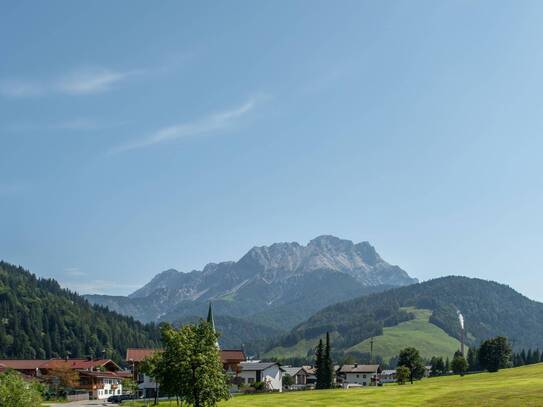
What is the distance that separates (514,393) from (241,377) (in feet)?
313

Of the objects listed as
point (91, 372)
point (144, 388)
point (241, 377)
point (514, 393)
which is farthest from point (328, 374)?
point (514, 393)

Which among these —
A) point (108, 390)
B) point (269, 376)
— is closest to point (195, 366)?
point (269, 376)

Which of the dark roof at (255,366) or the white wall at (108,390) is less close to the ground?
the dark roof at (255,366)

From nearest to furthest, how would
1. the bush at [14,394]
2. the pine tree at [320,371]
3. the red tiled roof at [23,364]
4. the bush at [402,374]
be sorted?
the bush at [14,394] → the pine tree at [320,371] → the bush at [402,374] → the red tiled roof at [23,364]

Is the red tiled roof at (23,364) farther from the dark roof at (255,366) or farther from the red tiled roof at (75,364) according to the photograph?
the dark roof at (255,366)

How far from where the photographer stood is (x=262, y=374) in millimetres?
175875

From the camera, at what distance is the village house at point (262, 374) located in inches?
6914

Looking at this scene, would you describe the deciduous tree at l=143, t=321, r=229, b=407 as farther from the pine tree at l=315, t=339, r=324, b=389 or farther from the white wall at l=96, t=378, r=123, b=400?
the white wall at l=96, t=378, r=123, b=400

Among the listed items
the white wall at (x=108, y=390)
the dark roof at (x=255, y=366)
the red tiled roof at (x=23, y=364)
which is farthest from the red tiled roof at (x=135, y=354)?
the dark roof at (x=255, y=366)

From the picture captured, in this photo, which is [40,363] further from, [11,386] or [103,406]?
[11,386]

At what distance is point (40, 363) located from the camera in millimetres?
186750

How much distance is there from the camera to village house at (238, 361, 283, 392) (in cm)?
17562

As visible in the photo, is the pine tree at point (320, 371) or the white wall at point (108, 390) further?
the pine tree at point (320, 371)

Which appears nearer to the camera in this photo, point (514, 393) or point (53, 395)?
point (514, 393)
